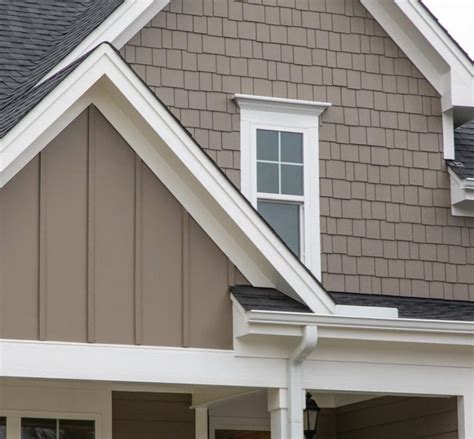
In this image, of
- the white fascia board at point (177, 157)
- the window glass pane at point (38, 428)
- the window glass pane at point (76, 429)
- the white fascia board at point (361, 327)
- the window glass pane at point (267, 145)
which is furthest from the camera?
the window glass pane at point (267, 145)

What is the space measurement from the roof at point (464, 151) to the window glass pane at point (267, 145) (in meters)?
1.88

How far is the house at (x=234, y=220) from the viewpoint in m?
9.92

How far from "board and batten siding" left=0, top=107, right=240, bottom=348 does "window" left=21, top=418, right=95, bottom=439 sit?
76.6 inches

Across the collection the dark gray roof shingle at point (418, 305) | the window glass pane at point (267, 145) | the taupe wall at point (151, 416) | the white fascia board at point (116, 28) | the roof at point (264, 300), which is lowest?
the taupe wall at point (151, 416)

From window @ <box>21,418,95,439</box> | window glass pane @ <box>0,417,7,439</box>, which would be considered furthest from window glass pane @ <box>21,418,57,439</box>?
window glass pane @ <box>0,417,7,439</box>

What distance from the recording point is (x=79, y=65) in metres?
9.95

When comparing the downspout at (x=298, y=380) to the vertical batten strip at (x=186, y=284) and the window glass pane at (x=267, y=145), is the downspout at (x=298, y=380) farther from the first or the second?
the window glass pane at (x=267, y=145)

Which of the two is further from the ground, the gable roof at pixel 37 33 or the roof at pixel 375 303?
the gable roof at pixel 37 33

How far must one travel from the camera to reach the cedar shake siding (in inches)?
491

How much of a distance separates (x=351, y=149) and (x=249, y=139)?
3.66 feet

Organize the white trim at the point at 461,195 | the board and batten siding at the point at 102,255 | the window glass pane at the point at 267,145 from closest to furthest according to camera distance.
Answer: the board and batten siding at the point at 102,255
the window glass pane at the point at 267,145
the white trim at the point at 461,195

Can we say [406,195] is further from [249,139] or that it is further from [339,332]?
[339,332]

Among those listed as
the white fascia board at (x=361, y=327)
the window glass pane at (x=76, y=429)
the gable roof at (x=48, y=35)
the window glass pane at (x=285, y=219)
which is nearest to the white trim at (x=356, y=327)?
the white fascia board at (x=361, y=327)

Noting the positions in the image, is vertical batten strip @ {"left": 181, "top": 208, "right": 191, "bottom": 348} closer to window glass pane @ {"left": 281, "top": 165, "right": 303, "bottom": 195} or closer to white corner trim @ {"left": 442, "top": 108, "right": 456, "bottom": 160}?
window glass pane @ {"left": 281, "top": 165, "right": 303, "bottom": 195}
